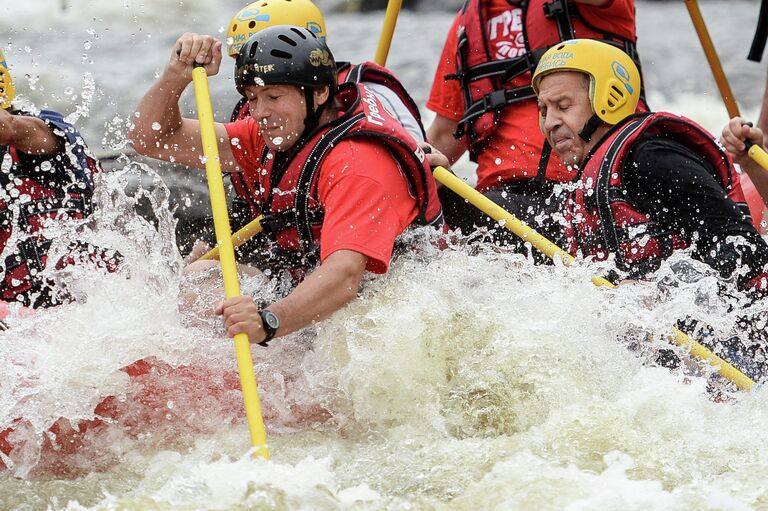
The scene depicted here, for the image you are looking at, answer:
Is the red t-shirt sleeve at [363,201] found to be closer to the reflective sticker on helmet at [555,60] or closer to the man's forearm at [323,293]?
the man's forearm at [323,293]

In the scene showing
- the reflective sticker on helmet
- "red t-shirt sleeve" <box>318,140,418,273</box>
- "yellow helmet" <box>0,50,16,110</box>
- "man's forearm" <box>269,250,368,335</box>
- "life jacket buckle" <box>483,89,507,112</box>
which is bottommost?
"man's forearm" <box>269,250,368,335</box>

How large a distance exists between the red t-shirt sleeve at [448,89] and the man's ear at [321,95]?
184 cm

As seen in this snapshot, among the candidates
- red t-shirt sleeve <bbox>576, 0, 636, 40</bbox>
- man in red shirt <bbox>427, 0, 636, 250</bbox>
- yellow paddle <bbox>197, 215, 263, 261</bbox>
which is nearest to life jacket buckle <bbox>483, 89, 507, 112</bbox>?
man in red shirt <bbox>427, 0, 636, 250</bbox>

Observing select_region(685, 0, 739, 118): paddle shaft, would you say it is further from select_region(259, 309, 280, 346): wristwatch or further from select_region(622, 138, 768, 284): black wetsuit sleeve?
select_region(259, 309, 280, 346): wristwatch

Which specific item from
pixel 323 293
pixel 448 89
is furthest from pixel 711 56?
pixel 323 293

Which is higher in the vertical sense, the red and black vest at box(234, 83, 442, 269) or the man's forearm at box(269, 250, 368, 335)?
the red and black vest at box(234, 83, 442, 269)

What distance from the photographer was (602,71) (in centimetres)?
468

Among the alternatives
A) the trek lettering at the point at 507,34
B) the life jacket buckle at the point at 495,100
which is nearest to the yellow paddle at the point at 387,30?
the trek lettering at the point at 507,34

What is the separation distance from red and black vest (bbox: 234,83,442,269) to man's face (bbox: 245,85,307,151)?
9 cm

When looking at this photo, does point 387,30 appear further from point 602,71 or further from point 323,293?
point 323,293

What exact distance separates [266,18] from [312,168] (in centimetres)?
148

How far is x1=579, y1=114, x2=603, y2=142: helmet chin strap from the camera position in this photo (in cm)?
467

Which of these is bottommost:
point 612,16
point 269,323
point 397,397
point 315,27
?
point 397,397

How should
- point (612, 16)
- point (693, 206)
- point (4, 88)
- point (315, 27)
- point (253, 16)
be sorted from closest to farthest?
1. point (693, 206)
2. point (4, 88)
3. point (253, 16)
4. point (315, 27)
5. point (612, 16)
